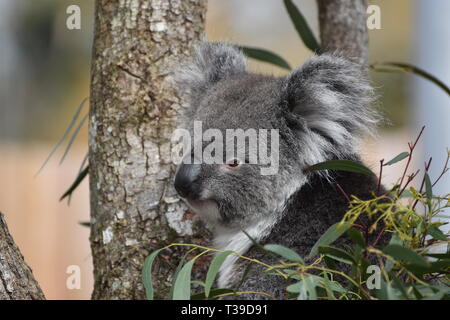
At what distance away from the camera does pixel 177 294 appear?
191cm

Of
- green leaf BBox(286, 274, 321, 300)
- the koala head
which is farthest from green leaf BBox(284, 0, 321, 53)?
green leaf BBox(286, 274, 321, 300)

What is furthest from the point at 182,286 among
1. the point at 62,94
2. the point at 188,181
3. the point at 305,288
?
the point at 62,94

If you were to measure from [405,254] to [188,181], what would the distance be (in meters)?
1.05

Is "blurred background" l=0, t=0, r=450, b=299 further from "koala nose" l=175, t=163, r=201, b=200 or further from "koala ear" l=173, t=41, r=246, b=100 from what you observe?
"koala nose" l=175, t=163, r=201, b=200

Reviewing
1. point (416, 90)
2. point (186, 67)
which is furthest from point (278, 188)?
point (416, 90)

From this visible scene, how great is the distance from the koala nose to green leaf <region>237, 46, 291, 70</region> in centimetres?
110

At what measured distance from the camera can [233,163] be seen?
8.53ft

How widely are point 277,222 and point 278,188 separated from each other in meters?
0.14

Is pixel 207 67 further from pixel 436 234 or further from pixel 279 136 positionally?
pixel 436 234

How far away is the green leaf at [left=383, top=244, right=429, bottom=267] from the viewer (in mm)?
1637

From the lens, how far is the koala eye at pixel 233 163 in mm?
2594

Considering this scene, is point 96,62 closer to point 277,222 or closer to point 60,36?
point 277,222

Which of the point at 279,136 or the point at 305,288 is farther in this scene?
the point at 279,136

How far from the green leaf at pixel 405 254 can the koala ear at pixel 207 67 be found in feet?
4.84
